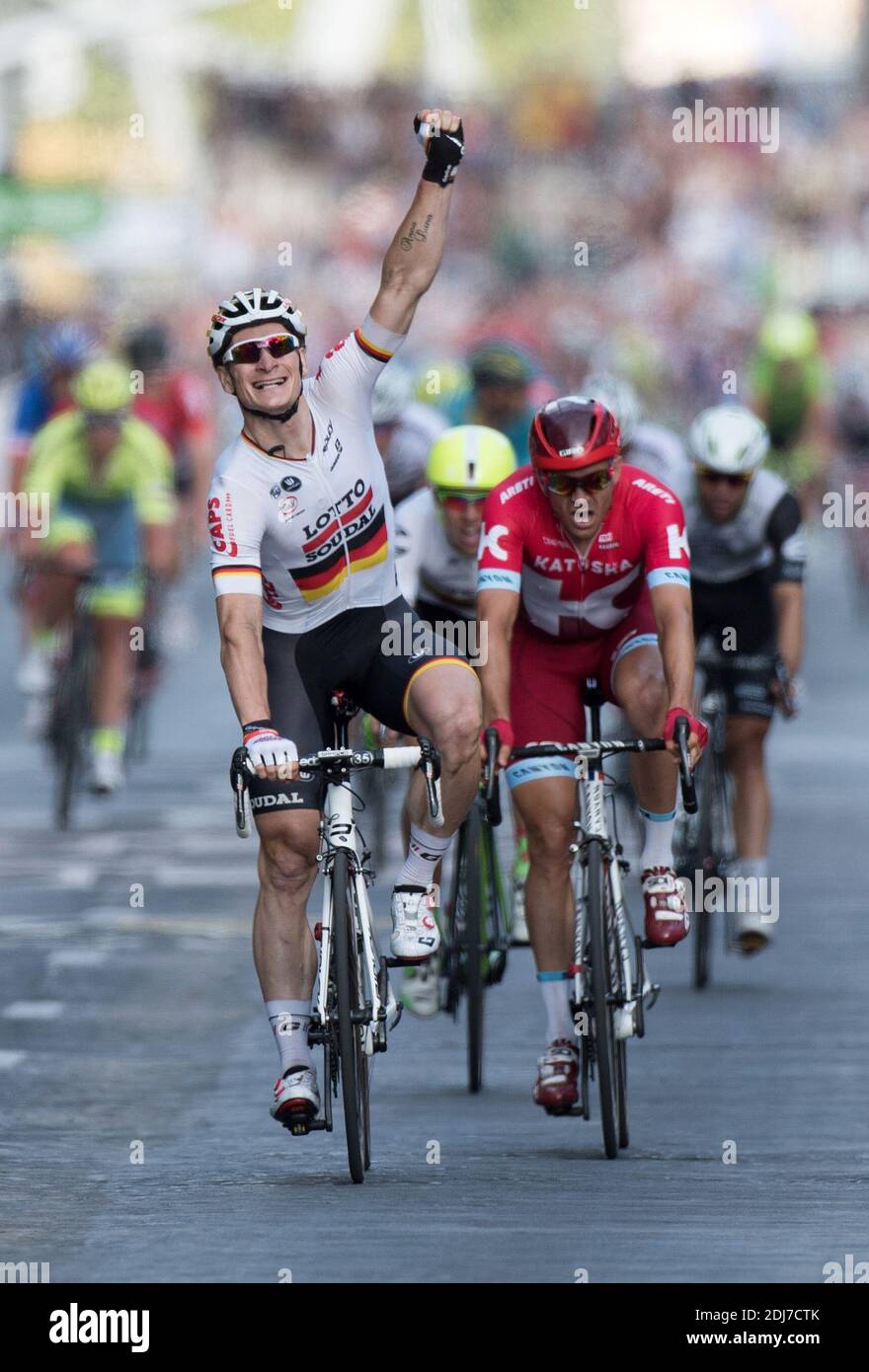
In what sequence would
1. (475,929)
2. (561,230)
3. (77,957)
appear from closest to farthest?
1. (475,929)
2. (77,957)
3. (561,230)

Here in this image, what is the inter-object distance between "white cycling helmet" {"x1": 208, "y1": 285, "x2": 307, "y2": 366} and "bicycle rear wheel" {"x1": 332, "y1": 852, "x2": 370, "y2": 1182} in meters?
1.27

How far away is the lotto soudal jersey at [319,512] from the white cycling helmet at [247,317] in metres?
0.19

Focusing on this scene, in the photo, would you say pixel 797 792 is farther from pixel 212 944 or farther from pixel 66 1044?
pixel 66 1044

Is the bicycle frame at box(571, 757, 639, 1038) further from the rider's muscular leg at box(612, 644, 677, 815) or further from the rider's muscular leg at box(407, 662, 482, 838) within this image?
the rider's muscular leg at box(407, 662, 482, 838)

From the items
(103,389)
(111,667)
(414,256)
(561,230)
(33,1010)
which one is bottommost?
(33,1010)

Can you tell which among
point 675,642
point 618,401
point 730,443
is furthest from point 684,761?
point 618,401

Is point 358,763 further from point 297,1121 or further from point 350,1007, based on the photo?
point 297,1121

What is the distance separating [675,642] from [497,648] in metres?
0.48

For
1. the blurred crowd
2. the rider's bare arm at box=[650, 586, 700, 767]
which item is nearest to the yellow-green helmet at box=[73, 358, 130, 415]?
the rider's bare arm at box=[650, 586, 700, 767]

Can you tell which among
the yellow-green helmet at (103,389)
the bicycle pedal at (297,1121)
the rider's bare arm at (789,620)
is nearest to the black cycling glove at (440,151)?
the bicycle pedal at (297,1121)

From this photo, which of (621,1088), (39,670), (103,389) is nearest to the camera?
(621,1088)

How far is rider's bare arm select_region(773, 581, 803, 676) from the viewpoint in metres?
11.6

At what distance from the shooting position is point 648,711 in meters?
9.05

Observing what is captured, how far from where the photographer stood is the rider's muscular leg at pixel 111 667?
52.6 ft
